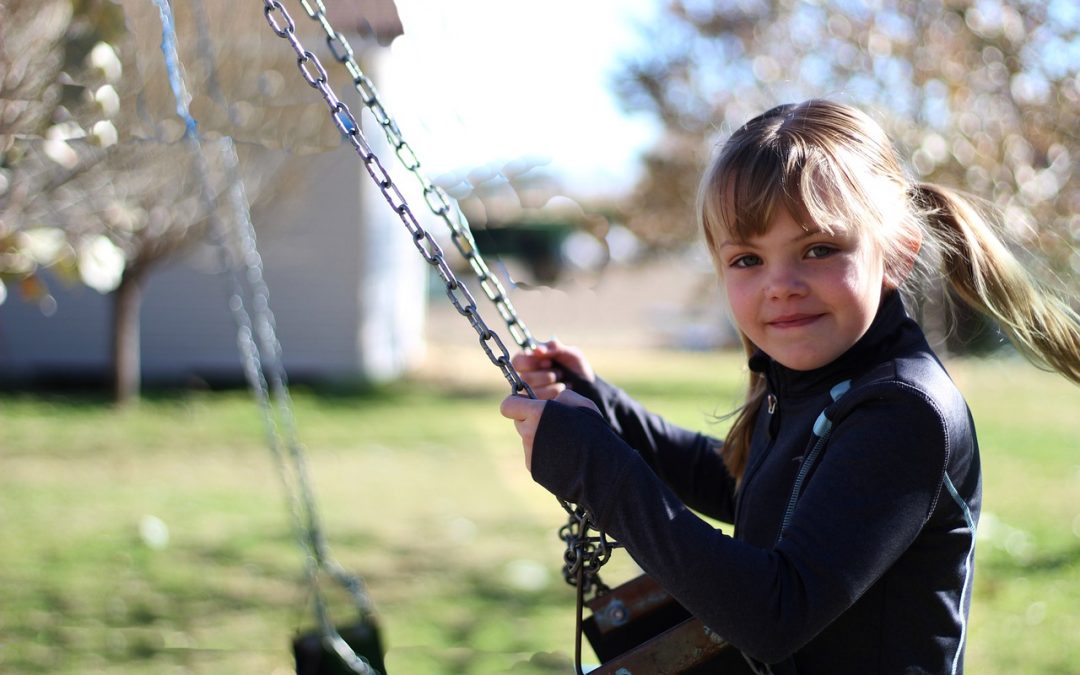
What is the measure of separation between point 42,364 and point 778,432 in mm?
10834

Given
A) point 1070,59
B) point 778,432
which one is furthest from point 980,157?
point 778,432

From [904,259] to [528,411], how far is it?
669mm

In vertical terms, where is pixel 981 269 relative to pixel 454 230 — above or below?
below

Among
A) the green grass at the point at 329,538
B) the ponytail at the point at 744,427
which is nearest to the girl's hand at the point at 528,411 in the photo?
the ponytail at the point at 744,427

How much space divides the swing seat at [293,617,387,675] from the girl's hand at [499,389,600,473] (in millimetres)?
1079

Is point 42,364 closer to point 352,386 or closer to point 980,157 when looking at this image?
point 352,386

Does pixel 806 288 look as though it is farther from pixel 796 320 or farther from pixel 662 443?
pixel 662 443

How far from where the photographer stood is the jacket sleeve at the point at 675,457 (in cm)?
215

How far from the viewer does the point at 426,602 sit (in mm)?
4766

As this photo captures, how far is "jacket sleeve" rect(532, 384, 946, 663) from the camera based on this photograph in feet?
4.41

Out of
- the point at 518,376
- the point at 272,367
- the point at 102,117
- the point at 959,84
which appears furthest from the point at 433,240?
the point at 959,84

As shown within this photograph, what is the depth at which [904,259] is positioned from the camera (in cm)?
169

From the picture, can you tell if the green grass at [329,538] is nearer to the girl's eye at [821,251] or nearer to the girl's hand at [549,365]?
the girl's hand at [549,365]

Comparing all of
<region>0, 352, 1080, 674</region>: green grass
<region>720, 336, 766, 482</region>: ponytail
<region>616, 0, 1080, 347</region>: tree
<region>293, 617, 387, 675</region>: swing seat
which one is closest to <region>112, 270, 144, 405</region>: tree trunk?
<region>0, 352, 1080, 674</region>: green grass
